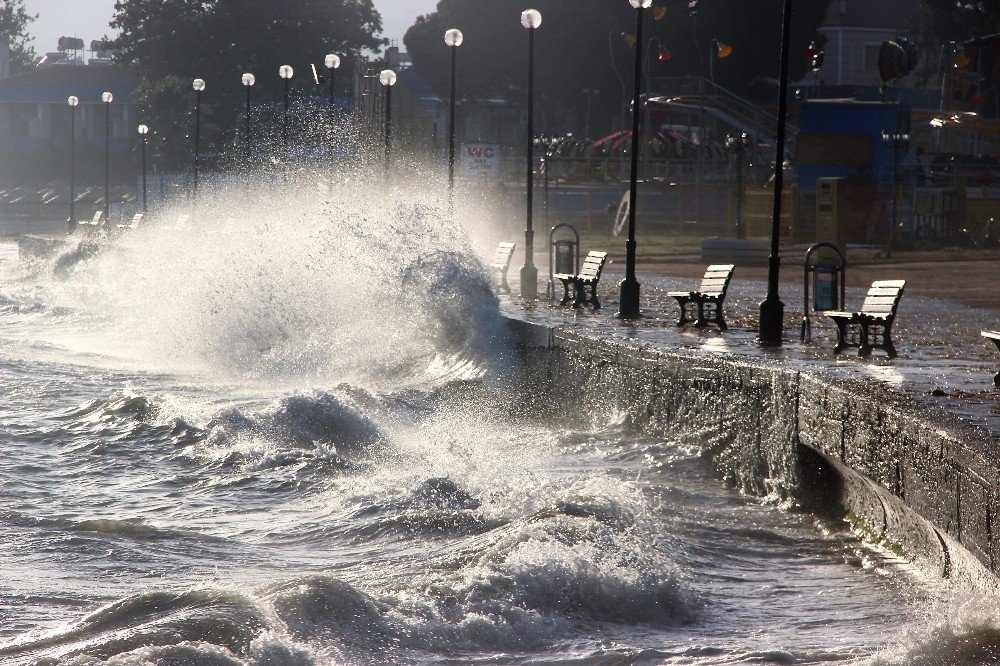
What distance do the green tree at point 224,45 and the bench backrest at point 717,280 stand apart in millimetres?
58100

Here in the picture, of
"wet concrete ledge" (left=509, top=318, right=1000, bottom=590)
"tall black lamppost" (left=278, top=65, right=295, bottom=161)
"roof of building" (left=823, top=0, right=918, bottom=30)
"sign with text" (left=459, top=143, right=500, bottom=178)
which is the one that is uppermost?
"roof of building" (left=823, top=0, right=918, bottom=30)

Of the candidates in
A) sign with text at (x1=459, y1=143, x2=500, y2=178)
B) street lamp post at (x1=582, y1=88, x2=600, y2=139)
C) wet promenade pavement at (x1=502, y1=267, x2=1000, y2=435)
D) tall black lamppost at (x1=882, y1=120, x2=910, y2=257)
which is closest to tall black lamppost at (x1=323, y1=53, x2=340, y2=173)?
sign with text at (x1=459, y1=143, x2=500, y2=178)

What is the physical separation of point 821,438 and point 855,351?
10.1ft

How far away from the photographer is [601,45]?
63.0 metres

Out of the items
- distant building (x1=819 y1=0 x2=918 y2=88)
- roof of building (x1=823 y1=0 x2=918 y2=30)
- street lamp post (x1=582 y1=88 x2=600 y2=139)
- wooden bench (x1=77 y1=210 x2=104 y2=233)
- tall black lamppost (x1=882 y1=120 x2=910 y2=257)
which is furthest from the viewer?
roof of building (x1=823 y1=0 x2=918 y2=30)

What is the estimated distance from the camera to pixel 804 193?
3906 centimetres

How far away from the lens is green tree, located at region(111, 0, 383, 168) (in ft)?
239

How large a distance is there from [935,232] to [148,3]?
53478 millimetres

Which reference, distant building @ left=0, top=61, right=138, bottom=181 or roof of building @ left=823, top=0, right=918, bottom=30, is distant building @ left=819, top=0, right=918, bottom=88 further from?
distant building @ left=0, top=61, right=138, bottom=181

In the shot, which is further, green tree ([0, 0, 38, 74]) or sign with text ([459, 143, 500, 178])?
green tree ([0, 0, 38, 74])

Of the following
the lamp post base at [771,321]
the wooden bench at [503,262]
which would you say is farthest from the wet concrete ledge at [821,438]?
the wooden bench at [503,262]

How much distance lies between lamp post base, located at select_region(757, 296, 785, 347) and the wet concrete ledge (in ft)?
3.92

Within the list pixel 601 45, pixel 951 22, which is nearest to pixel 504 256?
pixel 601 45

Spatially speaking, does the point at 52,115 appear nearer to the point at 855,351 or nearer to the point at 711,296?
the point at 711,296
